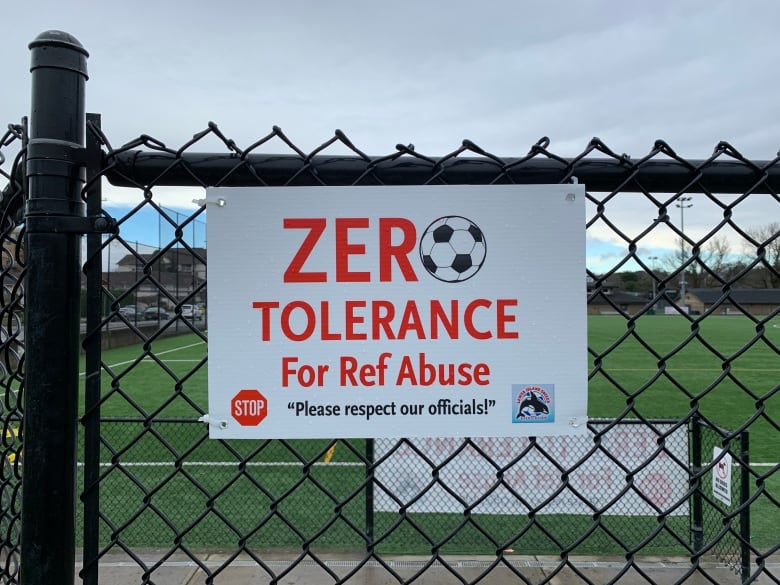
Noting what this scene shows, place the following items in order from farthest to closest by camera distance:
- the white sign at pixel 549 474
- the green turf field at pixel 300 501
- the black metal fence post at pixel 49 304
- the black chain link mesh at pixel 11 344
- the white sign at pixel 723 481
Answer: the white sign at pixel 549 474
the green turf field at pixel 300 501
the white sign at pixel 723 481
the black chain link mesh at pixel 11 344
the black metal fence post at pixel 49 304

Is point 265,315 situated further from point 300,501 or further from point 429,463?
point 300,501

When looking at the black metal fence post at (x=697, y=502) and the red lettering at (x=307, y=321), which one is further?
the black metal fence post at (x=697, y=502)

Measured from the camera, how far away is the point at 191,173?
1118 mm

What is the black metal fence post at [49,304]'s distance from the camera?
1039mm

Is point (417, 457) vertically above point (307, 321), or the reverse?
point (307, 321)

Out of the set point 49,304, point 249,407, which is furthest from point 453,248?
point 49,304

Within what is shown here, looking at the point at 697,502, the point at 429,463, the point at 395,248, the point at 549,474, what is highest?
the point at 395,248

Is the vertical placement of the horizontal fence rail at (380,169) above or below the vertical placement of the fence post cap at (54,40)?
below

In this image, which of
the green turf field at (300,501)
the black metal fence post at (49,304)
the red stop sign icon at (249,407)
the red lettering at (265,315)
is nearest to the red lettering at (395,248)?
the red lettering at (265,315)

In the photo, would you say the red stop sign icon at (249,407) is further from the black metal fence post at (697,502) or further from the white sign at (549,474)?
the black metal fence post at (697,502)

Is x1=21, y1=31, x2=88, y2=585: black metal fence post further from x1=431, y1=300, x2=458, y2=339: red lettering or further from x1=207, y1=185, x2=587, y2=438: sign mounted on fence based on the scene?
x1=431, y1=300, x2=458, y2=339: red lettering

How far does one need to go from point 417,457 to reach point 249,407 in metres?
4.01

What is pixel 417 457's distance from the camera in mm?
4910

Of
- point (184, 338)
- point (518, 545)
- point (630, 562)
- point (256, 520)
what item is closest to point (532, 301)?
point (630, 562)
